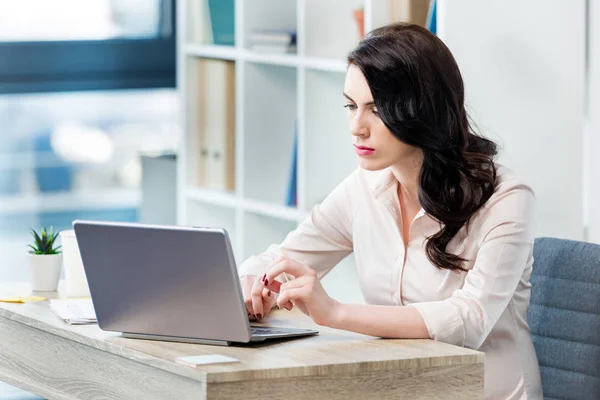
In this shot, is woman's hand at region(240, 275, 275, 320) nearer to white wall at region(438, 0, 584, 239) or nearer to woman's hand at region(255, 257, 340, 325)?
woman's hand at region(255, 257, 340, 325)

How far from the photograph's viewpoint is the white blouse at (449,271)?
195cm

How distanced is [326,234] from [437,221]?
0.31m

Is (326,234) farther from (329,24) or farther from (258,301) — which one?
(329,24)

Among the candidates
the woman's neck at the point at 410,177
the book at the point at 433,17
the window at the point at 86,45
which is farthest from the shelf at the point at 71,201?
the woman's neck at the point at 410,177

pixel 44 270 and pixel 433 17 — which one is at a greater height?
pixel 433 17

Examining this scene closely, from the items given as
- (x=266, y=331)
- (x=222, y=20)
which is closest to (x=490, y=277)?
(x=266, y=331)

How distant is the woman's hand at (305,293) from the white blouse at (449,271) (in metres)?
0.16

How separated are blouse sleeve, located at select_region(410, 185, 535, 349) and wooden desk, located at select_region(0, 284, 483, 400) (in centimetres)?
6

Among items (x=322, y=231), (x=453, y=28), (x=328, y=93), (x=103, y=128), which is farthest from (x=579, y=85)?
(x=103, y=128)

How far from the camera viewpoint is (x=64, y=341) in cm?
200

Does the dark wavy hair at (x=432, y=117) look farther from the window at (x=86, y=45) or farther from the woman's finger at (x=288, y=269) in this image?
the window at (x=86, y=45)

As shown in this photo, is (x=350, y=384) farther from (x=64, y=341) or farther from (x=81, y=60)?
(x=81, y=60)

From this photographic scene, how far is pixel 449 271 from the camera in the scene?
2.09 meters

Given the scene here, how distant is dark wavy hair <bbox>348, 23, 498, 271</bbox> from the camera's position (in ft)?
6.66
